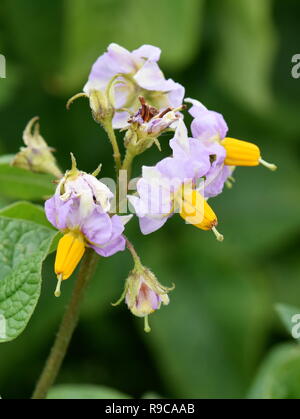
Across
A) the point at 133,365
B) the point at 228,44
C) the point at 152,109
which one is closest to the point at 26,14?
the point at 228,44

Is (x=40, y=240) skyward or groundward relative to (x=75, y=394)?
skyward

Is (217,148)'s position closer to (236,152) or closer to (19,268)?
(236,152)

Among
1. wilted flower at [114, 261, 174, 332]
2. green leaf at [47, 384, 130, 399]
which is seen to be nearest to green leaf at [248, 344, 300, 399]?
green leaf at [47, 384, 130, 399]

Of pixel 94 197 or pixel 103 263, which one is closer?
pixel 94 197

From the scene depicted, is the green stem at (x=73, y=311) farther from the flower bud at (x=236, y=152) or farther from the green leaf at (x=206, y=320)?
the green leaf at (x=206, y=320)

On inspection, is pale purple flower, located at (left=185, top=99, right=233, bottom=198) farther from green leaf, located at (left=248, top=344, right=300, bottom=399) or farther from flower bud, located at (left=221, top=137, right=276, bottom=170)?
green leaf, located at (left=248, top=344, right=300, bottom=399)

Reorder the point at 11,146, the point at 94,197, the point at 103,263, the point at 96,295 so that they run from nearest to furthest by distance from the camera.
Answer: the point at 94,197 → the point at 96,295 → the point at 103,263 → the point at 11,146

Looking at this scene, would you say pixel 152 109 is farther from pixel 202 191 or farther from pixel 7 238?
pixel 7 238

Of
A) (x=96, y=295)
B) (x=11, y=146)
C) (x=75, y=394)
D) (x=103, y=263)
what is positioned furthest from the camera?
(x=11, y=146)
